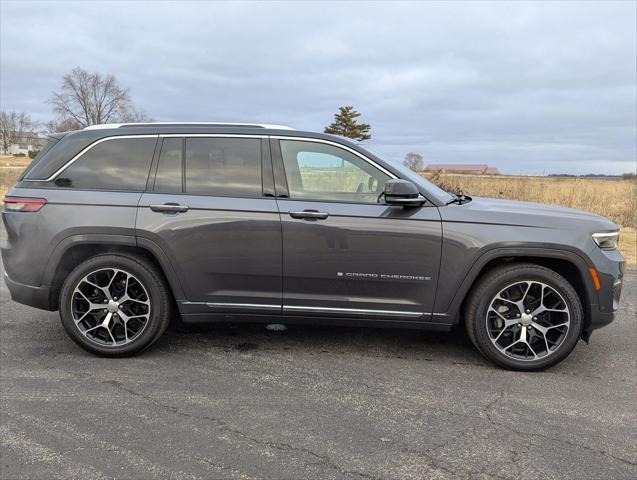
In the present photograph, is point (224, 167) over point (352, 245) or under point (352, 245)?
over

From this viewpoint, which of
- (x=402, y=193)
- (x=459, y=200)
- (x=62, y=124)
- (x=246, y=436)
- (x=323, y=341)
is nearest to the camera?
(x=246, y=436)

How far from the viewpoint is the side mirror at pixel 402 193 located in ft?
11.8

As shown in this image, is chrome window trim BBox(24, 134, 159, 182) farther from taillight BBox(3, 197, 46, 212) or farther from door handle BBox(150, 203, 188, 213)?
door handle BBox(150, 203, 188, 213)

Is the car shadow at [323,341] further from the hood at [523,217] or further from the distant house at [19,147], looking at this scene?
the distant house at [19,147]

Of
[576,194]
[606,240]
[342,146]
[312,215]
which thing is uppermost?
[342,146]

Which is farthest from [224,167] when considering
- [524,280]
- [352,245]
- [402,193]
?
[524,280]

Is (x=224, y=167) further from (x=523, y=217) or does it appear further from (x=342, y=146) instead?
(x=523, y=217)

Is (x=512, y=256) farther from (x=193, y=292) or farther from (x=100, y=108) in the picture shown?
(x=100, y=108)

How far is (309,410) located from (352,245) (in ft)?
4.10

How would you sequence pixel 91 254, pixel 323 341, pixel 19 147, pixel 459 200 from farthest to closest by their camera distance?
pixel 19 147
pixel 323 341
pixel 459 200
pixel 91 254

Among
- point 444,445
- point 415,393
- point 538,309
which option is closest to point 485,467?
point 444,445

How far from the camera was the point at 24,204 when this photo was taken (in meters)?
3.95

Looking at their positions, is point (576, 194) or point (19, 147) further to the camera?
point (19, 147)

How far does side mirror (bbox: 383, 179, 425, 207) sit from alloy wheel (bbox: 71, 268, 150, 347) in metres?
2.07
